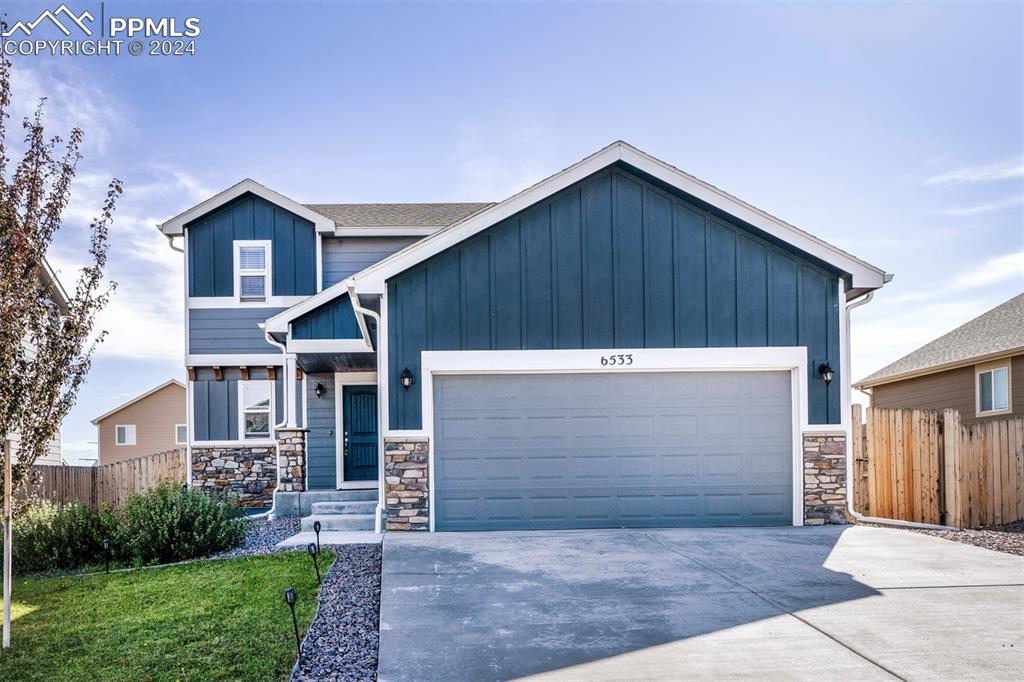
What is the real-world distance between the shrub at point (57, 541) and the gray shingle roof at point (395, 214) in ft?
24.0

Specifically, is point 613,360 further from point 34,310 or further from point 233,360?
point 233,360

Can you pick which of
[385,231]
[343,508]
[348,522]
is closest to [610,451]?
[348,522]

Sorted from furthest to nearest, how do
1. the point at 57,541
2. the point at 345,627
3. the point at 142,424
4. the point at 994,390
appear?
the point at 142,424 < the point at 994,390 < the point at 57,541 < the point at 345,627

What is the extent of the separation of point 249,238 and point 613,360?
8.60 m

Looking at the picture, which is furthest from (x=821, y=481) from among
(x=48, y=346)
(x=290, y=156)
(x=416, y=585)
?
(x=290, y=156)

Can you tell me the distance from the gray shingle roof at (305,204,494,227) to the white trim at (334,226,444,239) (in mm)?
122

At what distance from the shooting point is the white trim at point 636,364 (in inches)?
403

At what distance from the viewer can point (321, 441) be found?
14.4m

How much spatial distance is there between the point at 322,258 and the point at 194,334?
2924 mm

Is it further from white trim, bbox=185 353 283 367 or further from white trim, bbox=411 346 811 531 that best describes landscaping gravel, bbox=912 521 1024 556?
white trim, bbox=185 353 283 367

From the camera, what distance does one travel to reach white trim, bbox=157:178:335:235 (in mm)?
15023

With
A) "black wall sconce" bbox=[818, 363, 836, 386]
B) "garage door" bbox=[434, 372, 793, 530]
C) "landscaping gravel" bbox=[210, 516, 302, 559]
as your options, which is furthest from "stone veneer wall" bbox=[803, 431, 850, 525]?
"landscaping gravel" bbox=[210, 516, 302, 559]

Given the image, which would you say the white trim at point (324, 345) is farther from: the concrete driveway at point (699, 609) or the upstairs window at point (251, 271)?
the concrete driveway at point (699, 609)

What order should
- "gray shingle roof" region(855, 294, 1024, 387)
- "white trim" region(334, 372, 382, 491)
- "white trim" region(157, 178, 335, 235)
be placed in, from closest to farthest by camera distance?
"white trim" region(334, 372, 382, 491) → "white trim" region(157, 178, 335, 235) → "gray shingle roof" region(855, 294, 1024, 387)
